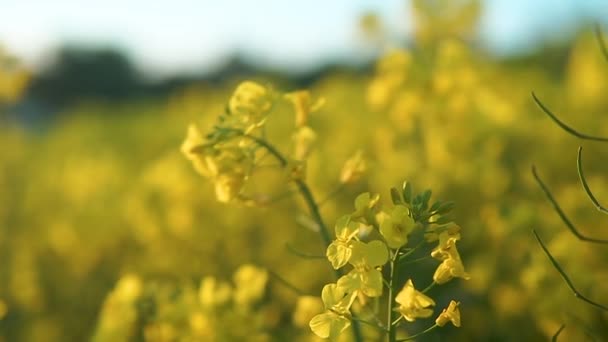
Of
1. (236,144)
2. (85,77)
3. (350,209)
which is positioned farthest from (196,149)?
(85,77)

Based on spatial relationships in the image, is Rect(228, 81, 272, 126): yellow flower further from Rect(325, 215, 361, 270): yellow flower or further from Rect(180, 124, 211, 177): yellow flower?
Rect(325, 215, 361, 270): yellow flower

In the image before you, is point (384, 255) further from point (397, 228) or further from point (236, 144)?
point (236, 144)

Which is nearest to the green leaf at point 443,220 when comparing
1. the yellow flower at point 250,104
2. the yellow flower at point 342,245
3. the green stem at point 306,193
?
the yellow flower at point 342,245

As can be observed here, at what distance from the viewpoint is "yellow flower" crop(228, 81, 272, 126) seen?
1797mm

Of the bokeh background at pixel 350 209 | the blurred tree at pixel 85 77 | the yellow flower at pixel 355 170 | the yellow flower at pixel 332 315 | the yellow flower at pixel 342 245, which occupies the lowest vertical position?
the blurred tree at pixel 85 77

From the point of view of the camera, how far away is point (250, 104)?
180 cm

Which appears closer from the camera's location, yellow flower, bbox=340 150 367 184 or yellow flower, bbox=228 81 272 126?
yellow flower, bbox=228 81 272 126

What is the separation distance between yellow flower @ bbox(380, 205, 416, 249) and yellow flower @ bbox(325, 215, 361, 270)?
0.05m

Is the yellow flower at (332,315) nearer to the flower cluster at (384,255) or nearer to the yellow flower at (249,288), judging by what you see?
the flower cluster at (384,255)

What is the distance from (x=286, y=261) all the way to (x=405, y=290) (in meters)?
2.75

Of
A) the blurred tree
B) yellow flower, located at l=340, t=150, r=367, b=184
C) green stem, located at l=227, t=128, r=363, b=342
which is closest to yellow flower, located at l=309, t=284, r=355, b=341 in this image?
green stem, located at l=227, t=128, r=363, b=342

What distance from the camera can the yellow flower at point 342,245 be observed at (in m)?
1.39

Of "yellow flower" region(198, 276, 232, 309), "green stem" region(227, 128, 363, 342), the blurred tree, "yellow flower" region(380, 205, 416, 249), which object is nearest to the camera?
"yellow flower" region(380, 205, 416, 249)

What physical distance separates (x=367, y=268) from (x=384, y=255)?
0.03 meters
